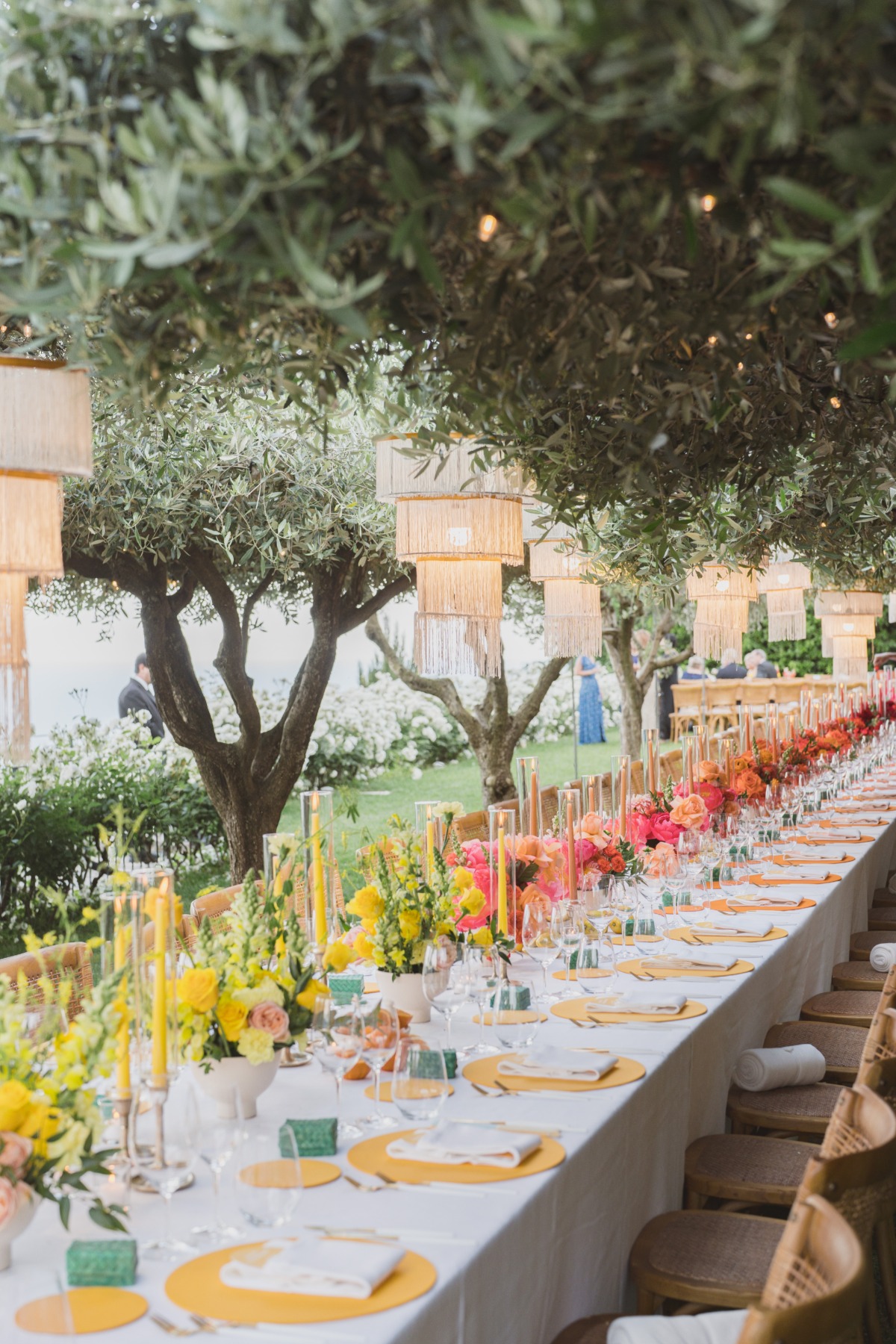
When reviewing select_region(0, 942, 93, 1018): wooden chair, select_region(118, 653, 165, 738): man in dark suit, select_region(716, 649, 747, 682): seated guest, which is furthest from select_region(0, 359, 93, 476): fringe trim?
select_region(716, 649, 747, 682): seated guest

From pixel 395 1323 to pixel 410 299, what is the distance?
161 cm

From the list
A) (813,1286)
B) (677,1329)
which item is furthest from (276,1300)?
(677,1329)

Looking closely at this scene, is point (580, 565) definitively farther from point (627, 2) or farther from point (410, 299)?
point (627, 2)

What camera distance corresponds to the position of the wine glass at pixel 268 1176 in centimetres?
192

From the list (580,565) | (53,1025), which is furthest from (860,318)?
(580,565)

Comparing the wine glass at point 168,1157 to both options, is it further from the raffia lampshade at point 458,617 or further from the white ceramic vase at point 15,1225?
the raffia lampshade at point 458,617

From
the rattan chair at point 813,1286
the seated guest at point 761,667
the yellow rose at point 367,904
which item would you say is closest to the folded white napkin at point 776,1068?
the yellow rose at point 367,904

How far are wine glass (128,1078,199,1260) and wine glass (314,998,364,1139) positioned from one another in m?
0.38

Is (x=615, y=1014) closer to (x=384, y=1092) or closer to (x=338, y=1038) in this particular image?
(x=384, y=1092)

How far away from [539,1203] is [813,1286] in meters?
0.53

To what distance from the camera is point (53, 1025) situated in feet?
6.63

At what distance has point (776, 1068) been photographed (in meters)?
3.83

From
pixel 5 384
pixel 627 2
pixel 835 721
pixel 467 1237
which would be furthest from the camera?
pixel 835 721

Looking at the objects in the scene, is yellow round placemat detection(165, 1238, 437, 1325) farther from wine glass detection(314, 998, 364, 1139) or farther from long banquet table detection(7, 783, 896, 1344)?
wine glass detection(314, 998, 364, 1139)
